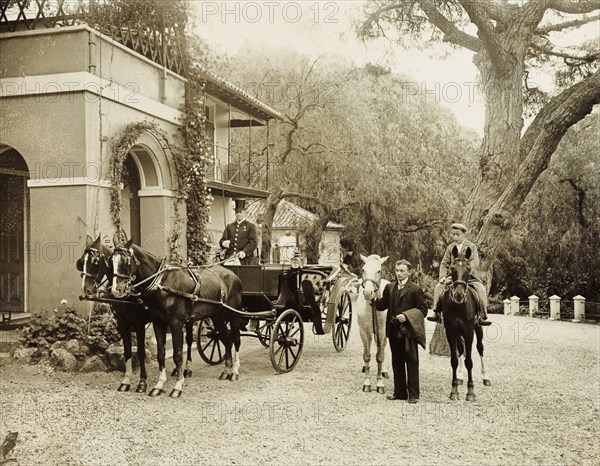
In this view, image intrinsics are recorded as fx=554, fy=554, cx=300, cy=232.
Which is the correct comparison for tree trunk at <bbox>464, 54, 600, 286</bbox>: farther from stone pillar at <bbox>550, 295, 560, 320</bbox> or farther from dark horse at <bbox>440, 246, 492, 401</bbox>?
stone pillar at <bbox>550, 295, 560, 320</bbox>

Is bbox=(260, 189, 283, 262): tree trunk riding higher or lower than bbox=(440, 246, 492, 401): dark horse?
higher

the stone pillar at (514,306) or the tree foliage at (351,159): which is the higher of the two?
the tree foliage at (351,159)

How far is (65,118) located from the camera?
9641 millimetres

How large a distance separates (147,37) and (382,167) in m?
14.3

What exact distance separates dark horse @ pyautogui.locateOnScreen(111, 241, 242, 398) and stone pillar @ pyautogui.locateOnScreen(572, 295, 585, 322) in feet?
45.6

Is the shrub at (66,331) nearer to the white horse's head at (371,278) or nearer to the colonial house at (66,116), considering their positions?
the colonial house at (66,116)

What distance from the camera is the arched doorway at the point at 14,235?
12.1 meters

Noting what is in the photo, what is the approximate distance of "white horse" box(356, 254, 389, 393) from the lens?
24.9ft

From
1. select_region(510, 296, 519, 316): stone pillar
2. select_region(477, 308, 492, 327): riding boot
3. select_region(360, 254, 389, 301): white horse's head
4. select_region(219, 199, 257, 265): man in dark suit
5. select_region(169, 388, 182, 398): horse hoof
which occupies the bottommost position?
select_region(510, 296, 519, 316): stone pillar

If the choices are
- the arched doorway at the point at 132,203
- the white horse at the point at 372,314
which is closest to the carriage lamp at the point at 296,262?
the white horse at the point at 372,314

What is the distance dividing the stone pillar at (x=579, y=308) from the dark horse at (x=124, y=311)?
15.4m

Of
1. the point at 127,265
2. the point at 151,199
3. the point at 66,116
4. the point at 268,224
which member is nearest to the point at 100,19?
the point at 66,116

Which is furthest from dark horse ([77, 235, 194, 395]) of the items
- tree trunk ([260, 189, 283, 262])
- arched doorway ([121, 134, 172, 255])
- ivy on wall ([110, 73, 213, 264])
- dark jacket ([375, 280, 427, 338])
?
tree trunk ([260, 189, 283, 262])

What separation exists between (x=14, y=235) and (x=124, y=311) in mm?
6078
